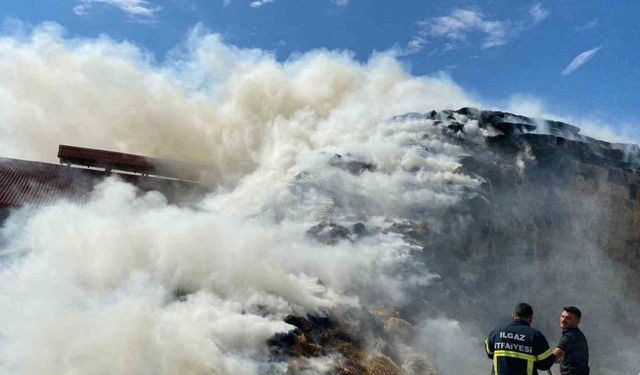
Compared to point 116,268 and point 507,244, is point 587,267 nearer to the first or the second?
point 507,244

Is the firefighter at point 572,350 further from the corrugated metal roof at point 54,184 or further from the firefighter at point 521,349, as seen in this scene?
the corrugated metal roof at point 54,184

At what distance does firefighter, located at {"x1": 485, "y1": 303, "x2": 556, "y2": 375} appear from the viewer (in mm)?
5406

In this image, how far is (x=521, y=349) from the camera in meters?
5.44

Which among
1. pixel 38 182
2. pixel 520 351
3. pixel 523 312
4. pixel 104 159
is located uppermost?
pixel 104 159

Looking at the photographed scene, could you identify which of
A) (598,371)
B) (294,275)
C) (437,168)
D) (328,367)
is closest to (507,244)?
(437,168)

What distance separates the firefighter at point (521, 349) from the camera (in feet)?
17.7

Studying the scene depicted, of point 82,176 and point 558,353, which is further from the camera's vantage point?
point 82,176

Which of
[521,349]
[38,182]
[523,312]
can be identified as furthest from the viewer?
[38,182]

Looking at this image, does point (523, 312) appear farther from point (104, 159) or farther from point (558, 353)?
point (104, 159)

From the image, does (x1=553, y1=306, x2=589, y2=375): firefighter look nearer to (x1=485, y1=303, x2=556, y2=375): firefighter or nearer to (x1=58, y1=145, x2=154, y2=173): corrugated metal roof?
(x1=485, y1=303, x2=556, y2=375): firefighter

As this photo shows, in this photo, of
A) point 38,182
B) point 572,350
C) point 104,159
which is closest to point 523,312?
point 572,350

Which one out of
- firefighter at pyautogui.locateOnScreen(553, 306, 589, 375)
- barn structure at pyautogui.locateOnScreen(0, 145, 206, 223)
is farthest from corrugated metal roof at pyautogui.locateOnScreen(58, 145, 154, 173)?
firefighter at pyautogui.locateOnScreen(553, 306, 589, 375)

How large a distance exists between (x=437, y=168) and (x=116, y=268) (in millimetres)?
13807

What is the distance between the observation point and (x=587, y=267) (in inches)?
889
